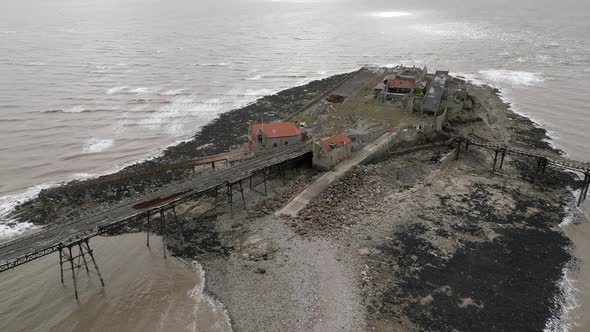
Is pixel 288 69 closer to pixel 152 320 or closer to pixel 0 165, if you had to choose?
pixel 0 165

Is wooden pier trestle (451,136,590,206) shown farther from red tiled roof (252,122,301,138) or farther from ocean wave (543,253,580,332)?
red tiled roof (252,122,301,138)

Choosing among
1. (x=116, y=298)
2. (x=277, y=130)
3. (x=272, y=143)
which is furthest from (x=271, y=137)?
(x=116, y=298)

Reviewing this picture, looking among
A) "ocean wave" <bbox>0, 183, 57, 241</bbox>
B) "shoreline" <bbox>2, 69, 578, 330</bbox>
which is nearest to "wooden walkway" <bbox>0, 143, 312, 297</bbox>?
"shoreline" <bbox>2, 69, 578, 330</bbox>

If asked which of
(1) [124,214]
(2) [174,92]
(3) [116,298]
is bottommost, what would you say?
(3) [116,298]

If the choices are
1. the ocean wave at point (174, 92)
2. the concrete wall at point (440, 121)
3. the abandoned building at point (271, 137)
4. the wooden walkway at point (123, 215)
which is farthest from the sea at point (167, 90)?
the abandoned building at point (271, 137)

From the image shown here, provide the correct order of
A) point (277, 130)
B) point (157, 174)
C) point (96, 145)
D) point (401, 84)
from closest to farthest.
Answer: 1. point (157, 174)
2. point (277, 130)
3. point (96, 145)
4. point (401, 84)

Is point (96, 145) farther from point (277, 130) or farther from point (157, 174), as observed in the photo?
point (277, 130)
